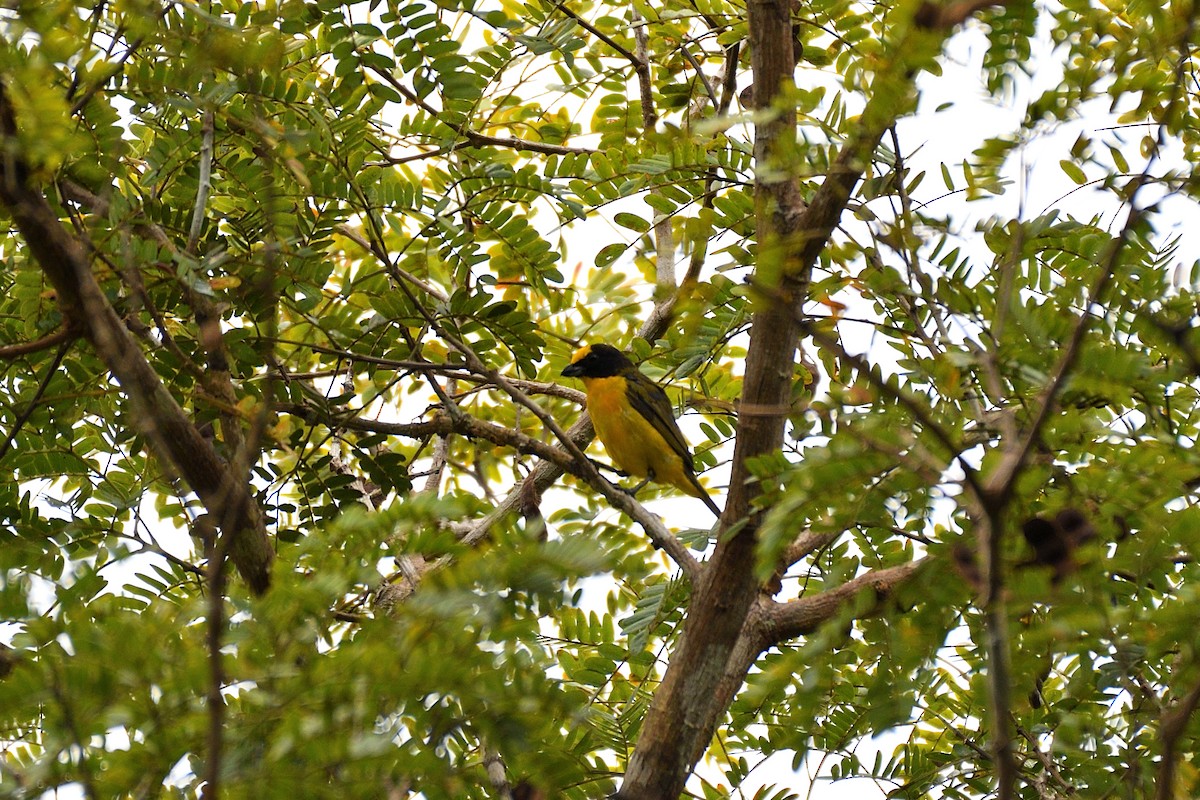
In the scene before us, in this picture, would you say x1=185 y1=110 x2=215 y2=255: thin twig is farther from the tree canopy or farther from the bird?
the bird

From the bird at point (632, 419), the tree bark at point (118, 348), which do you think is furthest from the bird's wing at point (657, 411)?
the tree bark at point (118, 348)

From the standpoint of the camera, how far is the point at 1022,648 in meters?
2.81

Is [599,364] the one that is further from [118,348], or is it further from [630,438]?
[118,348]

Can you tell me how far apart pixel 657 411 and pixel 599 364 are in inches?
14.3

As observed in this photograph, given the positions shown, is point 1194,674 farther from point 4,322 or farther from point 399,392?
point 399,392

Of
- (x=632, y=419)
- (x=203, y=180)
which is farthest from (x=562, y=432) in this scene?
(x=632, y=419)

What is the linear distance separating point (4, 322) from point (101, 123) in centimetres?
99

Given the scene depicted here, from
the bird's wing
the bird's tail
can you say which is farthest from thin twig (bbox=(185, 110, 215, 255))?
the bird's tail

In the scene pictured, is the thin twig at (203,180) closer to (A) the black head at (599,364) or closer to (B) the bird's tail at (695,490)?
(A) the black head at (599,364)

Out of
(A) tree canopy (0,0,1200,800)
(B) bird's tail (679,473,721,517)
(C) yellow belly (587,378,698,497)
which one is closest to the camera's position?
(A) tree canopy (0,0,1200,800)

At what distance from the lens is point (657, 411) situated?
20.4 ft

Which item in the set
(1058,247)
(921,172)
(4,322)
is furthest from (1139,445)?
(4,322)

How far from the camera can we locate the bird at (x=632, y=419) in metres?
6.09

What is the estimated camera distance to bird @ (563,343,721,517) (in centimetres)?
609
